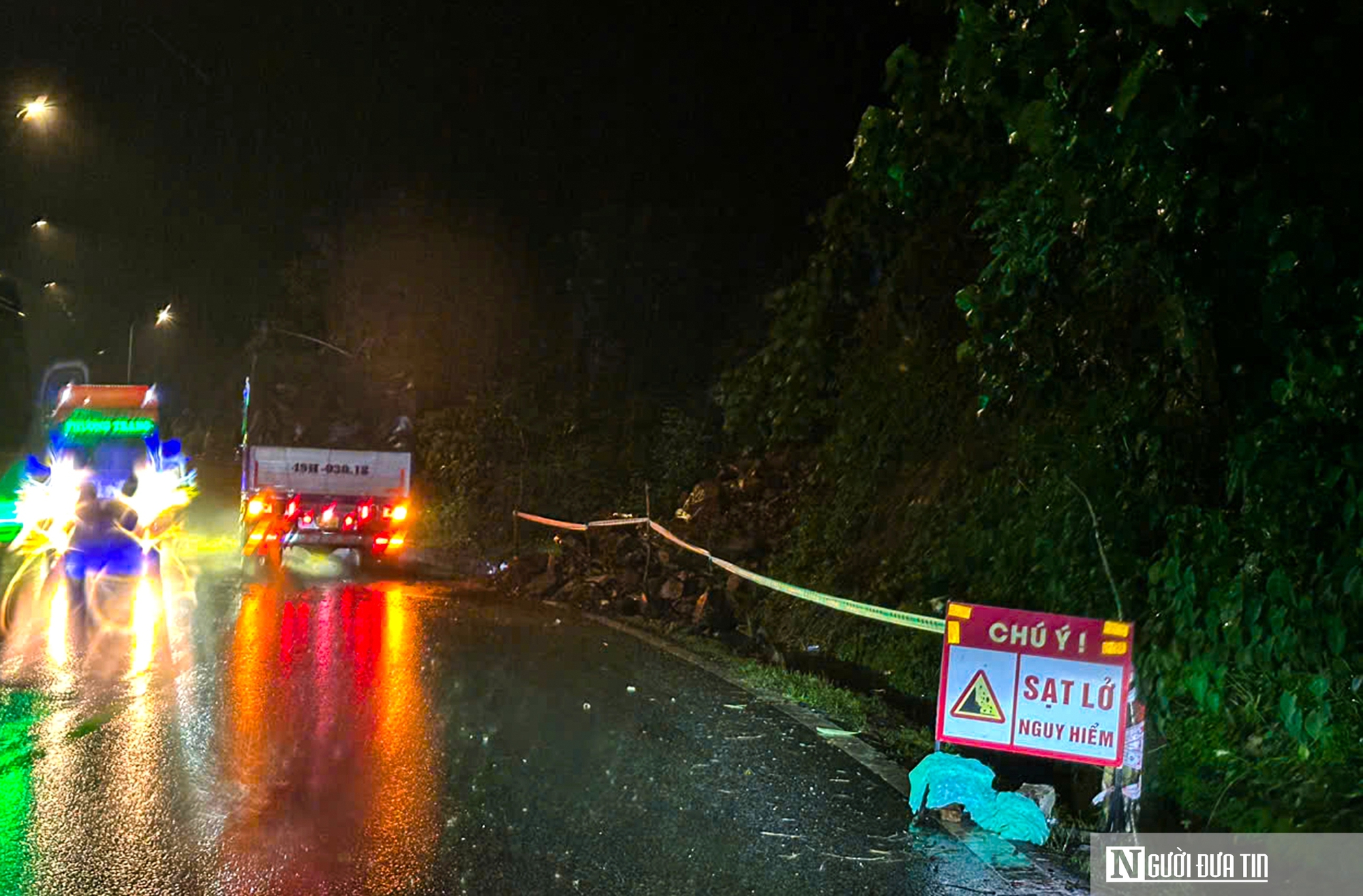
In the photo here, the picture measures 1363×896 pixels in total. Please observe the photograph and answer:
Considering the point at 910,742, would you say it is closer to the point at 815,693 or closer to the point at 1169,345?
the point at 815,693

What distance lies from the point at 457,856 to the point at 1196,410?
524 cm

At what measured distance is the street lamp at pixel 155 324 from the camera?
4509 cm

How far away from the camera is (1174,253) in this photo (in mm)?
7281

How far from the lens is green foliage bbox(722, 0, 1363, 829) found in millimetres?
6406

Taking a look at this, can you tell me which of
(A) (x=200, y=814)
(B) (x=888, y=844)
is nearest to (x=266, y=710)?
(A) (x=200, y=814)

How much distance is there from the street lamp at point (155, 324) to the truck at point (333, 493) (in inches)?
983

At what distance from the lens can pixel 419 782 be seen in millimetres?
7324

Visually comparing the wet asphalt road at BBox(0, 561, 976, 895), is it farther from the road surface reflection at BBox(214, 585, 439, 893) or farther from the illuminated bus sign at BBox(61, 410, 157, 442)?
the illuminated bus sign at BBox(61, 410, 157, 442)

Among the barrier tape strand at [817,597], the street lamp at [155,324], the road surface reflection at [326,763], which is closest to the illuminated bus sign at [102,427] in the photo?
the barrier tape strand at [817,597]

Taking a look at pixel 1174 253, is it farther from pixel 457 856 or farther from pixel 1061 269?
pixel 457 856

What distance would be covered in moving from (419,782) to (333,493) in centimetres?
1426

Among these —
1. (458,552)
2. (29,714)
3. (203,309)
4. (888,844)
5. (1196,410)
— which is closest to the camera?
(888,844)

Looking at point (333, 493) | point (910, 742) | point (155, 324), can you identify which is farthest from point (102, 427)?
point (155, 324)

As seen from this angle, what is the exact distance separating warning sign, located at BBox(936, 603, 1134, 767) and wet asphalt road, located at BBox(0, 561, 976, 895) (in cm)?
71
